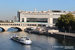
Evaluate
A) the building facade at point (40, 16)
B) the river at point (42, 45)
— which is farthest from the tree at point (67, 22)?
the building facade at point (40, 16)

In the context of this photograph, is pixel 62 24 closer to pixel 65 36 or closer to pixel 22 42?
pixel 65 36

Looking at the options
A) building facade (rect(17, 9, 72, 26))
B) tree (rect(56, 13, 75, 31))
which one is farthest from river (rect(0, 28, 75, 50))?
building facade (rect(17, 9, 72, 26))

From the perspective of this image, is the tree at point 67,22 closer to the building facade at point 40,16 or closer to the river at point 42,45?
the river at point 42,45

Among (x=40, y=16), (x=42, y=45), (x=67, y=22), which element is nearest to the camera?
(x=42, y=45)

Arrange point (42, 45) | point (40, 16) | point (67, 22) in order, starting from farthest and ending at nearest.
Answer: point (40, 16), point (67, 22), point (42, 45)

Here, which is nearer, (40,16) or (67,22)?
(67,22)

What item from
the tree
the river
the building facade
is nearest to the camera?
the river

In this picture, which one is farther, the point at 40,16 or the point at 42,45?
the point at 40,16

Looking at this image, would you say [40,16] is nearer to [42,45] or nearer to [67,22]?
[67,22]

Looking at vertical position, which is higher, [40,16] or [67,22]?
[40,16]

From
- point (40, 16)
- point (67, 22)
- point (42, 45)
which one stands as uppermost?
point (40, 16)

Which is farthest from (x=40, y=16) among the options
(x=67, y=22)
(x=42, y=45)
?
(x=42, y=45)

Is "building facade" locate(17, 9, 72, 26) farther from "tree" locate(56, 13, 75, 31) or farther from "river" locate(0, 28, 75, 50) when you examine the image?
"river" locate(0, 28, 75, 50)

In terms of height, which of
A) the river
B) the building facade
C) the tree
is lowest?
the river
